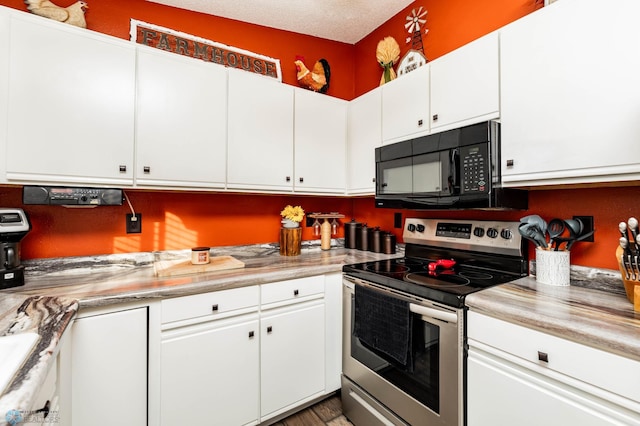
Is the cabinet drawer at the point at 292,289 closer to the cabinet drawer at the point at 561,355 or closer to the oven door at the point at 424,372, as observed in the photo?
the oven door at the point at 424,372

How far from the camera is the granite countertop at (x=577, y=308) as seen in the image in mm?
861

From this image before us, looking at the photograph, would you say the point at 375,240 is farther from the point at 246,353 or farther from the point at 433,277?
the point at 246,353

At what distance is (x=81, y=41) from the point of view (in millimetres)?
1465

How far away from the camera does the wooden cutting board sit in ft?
5.14

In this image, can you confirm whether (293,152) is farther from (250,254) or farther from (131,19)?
(131,19)

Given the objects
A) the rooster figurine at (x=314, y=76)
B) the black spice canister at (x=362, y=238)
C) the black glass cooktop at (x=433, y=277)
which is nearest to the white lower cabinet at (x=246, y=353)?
the black glass cooktop at (x=433, y=277)

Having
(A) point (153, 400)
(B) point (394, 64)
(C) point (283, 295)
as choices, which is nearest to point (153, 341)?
(A) point (153, 400)

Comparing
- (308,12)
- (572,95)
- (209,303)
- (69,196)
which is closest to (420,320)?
(209,303)

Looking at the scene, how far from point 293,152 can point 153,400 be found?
5.39ft

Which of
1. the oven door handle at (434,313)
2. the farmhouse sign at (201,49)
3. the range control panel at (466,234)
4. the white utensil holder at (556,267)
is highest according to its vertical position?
the farmhouse sign at (201,49)

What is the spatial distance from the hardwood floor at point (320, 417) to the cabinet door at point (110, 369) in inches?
32.8

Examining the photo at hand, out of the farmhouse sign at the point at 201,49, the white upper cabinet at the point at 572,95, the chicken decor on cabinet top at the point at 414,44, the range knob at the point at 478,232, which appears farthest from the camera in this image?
the chicken decor on cabinet top at the point at 414,44

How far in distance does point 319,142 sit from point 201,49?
1.03m

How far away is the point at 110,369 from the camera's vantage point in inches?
48.5
